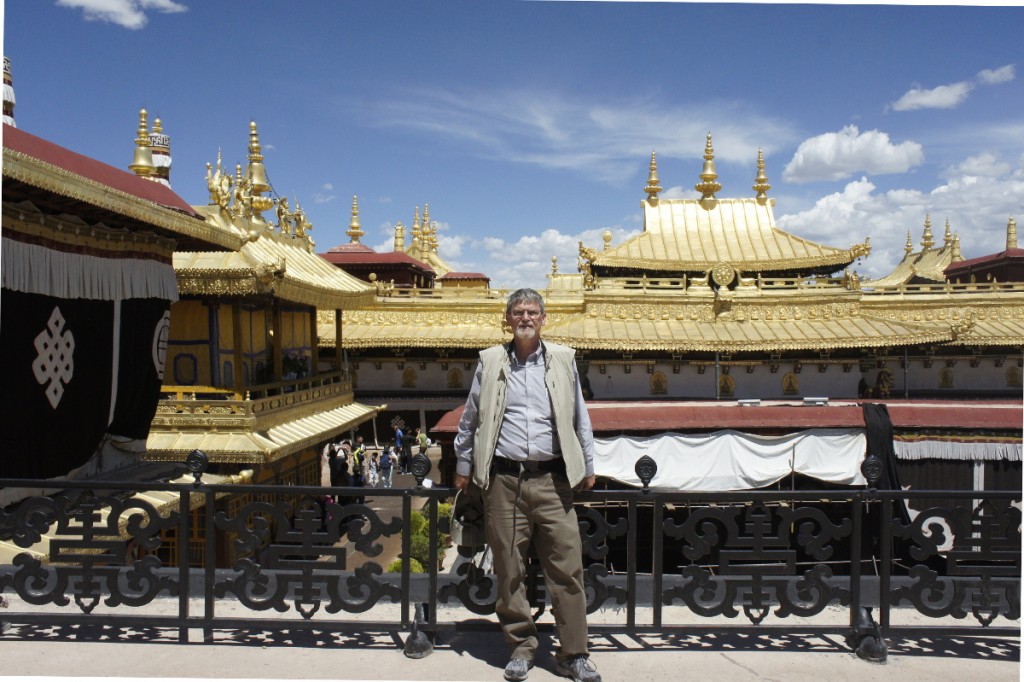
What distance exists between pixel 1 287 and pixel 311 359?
1188cm

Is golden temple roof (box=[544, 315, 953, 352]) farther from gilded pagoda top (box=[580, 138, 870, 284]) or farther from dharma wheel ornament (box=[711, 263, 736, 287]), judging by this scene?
gilded pagoda top (box=[580, 138, 870, 284])

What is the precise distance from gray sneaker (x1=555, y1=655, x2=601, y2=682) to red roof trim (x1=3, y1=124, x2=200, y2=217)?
5377mm

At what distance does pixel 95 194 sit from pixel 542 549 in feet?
17.5

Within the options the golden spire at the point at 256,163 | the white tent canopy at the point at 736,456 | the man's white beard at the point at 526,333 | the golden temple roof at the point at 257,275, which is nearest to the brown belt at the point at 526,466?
the man's white beard at the point at 526,333

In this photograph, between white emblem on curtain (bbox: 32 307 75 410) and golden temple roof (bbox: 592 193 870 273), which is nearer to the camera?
white emblem on curtain (bbox: 32 307 75 410)

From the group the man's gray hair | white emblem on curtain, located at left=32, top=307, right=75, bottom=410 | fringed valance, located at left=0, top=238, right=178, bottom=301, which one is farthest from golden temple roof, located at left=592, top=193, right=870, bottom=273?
the man's gray hair

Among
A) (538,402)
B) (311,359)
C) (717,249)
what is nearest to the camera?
(538,402)

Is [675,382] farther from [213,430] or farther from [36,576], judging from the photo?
[36,576]

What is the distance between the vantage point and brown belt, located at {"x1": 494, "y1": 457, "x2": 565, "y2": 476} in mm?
4000

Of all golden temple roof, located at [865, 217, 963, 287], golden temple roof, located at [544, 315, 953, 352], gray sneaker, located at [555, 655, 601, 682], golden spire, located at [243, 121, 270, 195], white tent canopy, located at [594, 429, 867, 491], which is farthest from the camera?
golden temple roof, located at [865, 217, 963, 287]

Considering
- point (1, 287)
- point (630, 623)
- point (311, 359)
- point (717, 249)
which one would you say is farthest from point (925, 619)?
point (717, 249)

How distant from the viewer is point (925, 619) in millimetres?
4949

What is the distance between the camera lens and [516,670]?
3910mm

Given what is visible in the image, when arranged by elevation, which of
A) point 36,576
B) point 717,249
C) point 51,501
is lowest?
point 36,576
